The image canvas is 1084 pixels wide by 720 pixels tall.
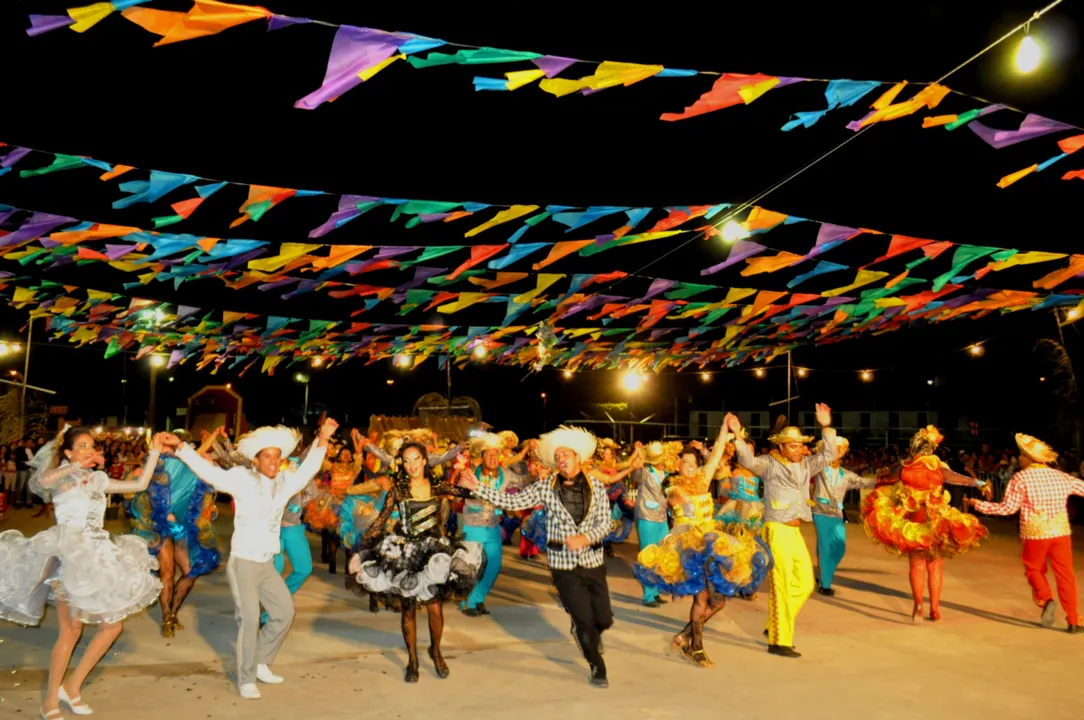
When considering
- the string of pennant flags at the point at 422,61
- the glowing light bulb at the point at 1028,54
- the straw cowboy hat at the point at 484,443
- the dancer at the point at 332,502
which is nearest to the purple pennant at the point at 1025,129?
the string of pennant flags at the point at 422,61

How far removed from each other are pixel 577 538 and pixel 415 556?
117 cm

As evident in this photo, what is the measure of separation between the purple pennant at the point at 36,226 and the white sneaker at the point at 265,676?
5176 millimetres

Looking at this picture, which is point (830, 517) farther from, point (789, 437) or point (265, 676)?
point (265, 676)

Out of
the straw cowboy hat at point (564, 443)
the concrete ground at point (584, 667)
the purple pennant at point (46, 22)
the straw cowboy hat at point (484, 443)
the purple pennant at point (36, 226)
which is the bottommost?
the concrete ground at point (584, 667)

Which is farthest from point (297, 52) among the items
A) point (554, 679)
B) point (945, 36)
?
point (554, 679)

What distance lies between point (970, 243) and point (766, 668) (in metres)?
5.47

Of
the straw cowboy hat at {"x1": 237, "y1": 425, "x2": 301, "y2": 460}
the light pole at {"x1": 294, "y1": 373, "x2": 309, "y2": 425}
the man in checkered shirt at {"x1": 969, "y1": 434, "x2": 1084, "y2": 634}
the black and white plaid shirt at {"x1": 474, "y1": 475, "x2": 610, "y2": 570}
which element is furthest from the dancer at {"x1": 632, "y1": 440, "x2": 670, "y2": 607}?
the light pole at {"x1": 294, "y1": 373, "x2": 309, "y2": 425}

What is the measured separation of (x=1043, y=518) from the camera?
26.5 ft

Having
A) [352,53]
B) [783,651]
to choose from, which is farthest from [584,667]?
[352,53]

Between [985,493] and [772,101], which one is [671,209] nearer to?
[772,101]

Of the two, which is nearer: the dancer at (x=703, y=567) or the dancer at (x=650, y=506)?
the dancer at (x=703, y=567)

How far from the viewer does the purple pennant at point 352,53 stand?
4590mm

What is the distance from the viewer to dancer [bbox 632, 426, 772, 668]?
6582 millimetres

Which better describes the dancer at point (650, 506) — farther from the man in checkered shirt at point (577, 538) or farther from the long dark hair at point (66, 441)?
the long dark hair at point (66, 441)
